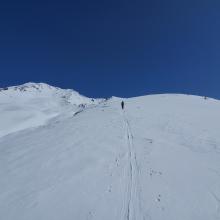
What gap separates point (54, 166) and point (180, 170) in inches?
283

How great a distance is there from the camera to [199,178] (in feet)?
37.4

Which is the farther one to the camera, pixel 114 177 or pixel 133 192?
pixel 114 177

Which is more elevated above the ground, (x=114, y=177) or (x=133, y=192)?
(x=114, y=177)

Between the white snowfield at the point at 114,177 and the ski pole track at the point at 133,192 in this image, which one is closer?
the ski pole track at the point at 133,192

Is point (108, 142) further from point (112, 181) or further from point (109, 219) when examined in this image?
point (109, 219)

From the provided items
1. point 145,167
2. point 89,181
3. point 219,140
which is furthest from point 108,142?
point 219,140

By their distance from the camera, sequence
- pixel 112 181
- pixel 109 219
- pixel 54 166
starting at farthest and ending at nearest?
pixel 54 166
pixel 112 181
pixel 109 219

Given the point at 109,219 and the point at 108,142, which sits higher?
the point at 108,142

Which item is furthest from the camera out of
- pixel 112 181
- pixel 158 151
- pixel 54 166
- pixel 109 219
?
pixel 158 151

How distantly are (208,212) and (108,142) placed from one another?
9.67 metres

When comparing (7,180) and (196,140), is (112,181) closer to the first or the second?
(7,180)

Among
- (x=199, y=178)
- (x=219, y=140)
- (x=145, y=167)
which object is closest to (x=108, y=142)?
(x=145, y=167)

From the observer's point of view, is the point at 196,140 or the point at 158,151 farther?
the point at 196,140

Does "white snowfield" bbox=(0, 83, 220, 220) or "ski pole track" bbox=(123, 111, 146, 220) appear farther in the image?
"white snowfield" bbox=(0, 83, 220, 220)
